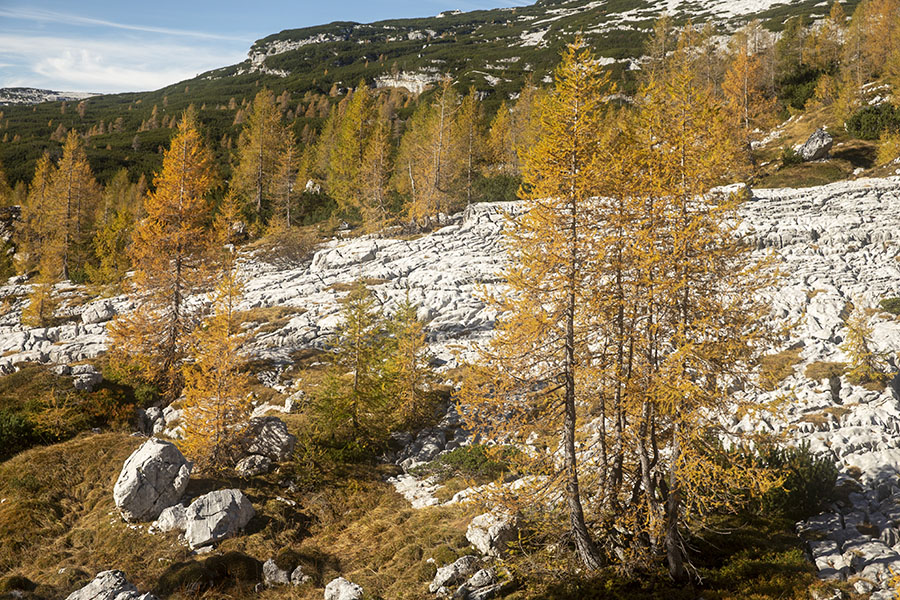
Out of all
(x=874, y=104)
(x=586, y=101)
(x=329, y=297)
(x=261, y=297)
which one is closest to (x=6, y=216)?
(x=261, y=297)

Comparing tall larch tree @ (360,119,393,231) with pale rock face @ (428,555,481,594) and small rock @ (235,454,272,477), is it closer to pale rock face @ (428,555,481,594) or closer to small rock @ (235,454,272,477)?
small rock @ (235,454,272,477)

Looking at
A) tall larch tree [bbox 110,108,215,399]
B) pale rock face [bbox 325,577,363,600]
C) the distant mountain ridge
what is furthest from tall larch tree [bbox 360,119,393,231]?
the distant mountain ridge

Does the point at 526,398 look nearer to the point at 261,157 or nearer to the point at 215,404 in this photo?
the point at 215,404

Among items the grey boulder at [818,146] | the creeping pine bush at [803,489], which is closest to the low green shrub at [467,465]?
the creeping pine bush at [803,489]

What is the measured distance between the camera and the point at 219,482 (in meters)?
16.3

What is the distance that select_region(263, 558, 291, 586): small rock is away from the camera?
12344mm

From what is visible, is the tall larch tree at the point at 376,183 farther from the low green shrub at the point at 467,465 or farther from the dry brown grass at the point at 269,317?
the low green shrub at the point at 467,465

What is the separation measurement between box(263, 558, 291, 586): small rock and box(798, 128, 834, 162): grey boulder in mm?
50820

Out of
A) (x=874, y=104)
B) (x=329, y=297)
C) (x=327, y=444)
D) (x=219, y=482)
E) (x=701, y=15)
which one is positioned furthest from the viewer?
(x=701, y=15)

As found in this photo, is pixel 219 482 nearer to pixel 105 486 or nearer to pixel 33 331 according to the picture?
pixel 105 486

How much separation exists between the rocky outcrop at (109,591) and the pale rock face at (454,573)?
19.6ft

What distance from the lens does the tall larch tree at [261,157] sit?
2381 inches

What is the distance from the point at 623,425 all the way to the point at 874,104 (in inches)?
2240

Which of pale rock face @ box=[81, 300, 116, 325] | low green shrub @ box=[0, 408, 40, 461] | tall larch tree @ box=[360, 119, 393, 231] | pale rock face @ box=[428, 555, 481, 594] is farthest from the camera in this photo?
tall larch tree @ box=[360, 119, 393, 231]
